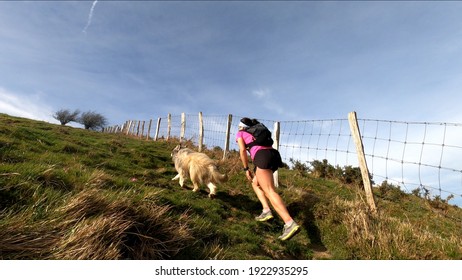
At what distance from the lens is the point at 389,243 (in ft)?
16.4

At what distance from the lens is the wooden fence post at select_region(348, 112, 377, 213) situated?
6.51 metres

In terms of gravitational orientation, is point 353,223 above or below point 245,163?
below

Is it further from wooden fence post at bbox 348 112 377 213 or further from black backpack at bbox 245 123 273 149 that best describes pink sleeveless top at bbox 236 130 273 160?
wooden fence post at bbox 348 112 377 213

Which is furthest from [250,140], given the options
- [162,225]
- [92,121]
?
[92,121]

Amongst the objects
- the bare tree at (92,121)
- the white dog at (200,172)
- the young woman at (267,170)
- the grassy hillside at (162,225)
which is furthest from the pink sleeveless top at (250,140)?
the bare tree at (92,121)

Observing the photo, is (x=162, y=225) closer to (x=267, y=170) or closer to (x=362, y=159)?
(x=267, y=170)

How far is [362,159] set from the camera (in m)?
6.88

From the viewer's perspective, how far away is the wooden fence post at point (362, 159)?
256 inches

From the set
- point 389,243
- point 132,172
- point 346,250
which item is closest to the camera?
point 389,243

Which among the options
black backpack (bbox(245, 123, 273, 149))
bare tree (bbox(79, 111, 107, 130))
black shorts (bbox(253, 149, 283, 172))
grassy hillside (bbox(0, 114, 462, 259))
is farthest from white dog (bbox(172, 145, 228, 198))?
bare tree (bbox(79, 111, 107, 130))

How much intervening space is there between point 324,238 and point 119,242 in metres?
4.07

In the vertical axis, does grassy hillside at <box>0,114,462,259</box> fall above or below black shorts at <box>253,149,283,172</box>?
below
